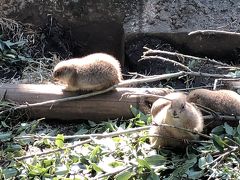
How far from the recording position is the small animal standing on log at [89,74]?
4477 millimetres

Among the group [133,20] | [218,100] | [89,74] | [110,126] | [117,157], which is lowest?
[117,157]

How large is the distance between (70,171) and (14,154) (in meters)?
0.48

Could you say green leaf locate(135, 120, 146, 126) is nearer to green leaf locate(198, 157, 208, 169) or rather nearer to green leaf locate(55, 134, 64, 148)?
green leaf locate(55, 134, 64, 148)

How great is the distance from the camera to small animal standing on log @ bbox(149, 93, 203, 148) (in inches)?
147

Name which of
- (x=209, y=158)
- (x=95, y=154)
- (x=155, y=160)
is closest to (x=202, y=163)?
(x=209, y=158)

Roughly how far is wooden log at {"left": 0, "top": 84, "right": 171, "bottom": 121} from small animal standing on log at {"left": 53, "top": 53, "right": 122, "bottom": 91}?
8 cm

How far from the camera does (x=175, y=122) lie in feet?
12.3

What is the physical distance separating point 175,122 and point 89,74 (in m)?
0.99

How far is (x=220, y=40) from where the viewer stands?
5.62m

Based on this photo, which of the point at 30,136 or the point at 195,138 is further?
the point at 30,136

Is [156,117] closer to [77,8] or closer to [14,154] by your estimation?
[14,154]

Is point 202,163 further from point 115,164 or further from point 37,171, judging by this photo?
point 37,171

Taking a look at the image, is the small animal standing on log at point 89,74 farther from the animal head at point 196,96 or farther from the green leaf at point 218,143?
→ the green leaf at point 218,143

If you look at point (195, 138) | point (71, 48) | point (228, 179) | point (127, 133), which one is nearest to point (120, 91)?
point (127, 133)
